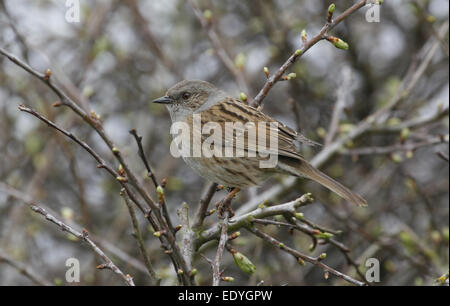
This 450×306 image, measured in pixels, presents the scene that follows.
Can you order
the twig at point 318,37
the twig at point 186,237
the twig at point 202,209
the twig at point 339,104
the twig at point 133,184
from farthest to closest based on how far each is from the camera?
1. the twig at point 339,104
2. the twig at point 202,209
3. the twig at point 186,237
4. the twig at point 318,37
5. the twig at point 133,184

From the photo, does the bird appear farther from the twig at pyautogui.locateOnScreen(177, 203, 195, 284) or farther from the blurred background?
the blurred background

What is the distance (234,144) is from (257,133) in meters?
0.18

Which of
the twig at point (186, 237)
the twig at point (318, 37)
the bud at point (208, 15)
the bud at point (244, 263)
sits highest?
the bud at point (208, 15)

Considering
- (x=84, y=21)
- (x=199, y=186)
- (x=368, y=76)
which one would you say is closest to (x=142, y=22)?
(x=84, y=21)

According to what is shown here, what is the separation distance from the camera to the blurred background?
17.5 feet

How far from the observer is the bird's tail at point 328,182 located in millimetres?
3414

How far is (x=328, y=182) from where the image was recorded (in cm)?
358

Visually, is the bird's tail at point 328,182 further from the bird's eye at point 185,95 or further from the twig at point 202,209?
the bird's eye at point 185,95

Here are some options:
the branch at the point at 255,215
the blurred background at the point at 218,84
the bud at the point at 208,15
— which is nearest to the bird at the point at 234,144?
the branch at the point at 255,215

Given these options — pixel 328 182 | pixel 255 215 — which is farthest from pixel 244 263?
pixel 328 182

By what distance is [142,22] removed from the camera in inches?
225

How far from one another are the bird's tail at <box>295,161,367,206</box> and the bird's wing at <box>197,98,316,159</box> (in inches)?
4.0

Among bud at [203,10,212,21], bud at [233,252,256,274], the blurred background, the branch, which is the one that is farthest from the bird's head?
bud at [233,252,256,274]

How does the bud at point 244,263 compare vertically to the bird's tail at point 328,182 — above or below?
below
